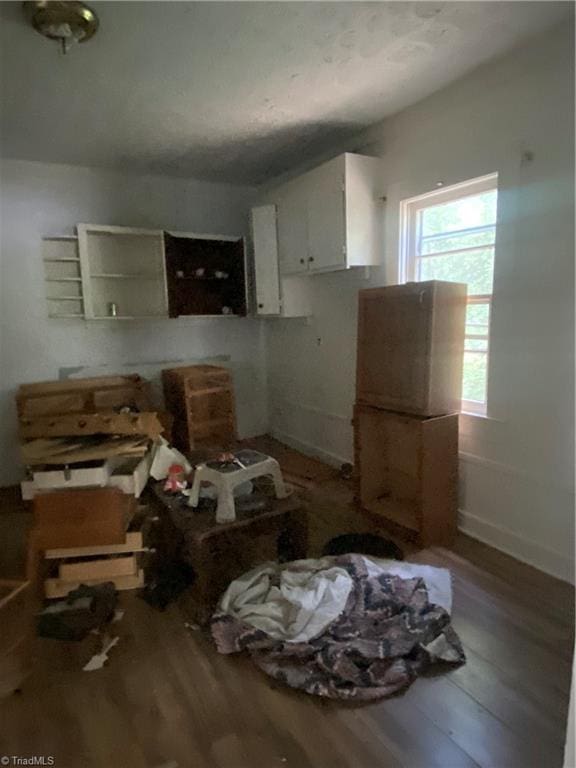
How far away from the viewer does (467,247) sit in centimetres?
257

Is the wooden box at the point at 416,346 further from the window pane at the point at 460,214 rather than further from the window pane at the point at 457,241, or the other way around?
the window pane at the point at 460,214

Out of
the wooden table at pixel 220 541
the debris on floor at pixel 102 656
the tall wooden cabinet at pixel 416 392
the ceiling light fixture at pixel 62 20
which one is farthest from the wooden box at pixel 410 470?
the ceiling light fixture at pixel 62 20

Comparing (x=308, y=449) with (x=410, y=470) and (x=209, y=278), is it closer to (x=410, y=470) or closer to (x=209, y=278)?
(x=410, y=470)

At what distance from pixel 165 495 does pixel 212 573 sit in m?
0.51

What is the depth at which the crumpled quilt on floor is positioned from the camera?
159 cm

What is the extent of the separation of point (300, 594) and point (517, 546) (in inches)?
49.8

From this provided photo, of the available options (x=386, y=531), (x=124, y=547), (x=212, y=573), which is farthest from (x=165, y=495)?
(x=386, y=531)

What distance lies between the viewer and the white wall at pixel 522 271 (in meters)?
2.06

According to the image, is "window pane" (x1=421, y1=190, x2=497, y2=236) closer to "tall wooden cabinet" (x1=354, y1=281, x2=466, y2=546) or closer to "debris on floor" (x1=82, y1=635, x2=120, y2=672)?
"tall wooden cabinet" (x1=354, y1=281, x2=466, y2=546)

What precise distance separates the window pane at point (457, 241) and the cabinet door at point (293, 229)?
36.0 inches

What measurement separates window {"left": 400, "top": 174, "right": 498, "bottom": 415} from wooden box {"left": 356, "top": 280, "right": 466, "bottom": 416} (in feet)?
0.37

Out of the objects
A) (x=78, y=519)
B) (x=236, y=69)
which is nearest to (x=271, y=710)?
(x=78, y=519)

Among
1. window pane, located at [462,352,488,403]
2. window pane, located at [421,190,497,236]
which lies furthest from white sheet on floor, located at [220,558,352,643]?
window pane, located at [421,190,497,236]

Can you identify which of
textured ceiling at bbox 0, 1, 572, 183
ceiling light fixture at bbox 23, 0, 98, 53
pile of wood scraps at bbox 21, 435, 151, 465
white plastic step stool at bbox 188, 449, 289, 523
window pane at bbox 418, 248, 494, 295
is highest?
textured ceiling at bbox 0, 1, 572, 183
